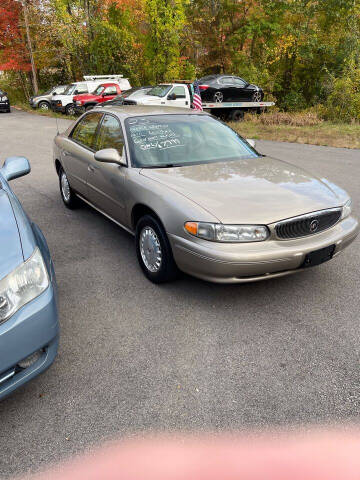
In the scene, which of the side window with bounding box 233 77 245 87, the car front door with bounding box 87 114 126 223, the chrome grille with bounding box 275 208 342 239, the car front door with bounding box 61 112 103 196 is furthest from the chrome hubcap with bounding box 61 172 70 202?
the side window with bounding box 233 77 245 87

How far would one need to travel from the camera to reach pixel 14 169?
3.47m

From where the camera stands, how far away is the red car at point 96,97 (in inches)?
768

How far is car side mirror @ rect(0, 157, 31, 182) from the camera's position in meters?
3.40

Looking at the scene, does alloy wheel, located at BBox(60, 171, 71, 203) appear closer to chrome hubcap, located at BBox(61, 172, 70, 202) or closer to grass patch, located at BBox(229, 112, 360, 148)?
chrome hubcap, located at BBox(61, 172, 70, 202)

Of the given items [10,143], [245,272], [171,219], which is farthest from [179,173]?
[10,143]

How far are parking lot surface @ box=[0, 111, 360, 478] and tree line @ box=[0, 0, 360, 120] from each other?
20303 millimetres

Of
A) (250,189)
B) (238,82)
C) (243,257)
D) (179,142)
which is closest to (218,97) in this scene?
(238,82)

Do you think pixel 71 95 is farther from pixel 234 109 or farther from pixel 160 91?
pixel 234 109

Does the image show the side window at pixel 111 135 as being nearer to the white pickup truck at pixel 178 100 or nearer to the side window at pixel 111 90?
the white pickup truck at pixel 178 100

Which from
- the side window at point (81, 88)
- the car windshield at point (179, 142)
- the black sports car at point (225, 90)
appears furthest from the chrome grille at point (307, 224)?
the side window at point (81, 88)

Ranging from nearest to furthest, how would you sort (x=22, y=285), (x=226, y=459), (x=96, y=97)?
(x=226, y=459)
(x=22, y=285)
(x=96, y=97)

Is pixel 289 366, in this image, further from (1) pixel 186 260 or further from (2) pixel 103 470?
(2) pixel 103 470

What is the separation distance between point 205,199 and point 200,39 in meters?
28.7

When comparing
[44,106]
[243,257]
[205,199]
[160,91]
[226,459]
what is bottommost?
[226,459]
